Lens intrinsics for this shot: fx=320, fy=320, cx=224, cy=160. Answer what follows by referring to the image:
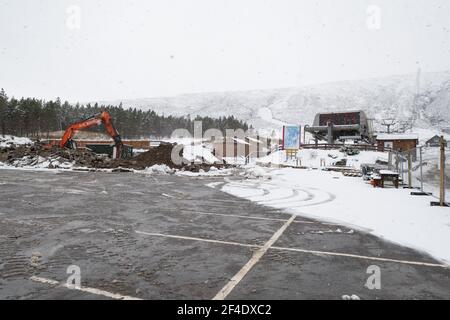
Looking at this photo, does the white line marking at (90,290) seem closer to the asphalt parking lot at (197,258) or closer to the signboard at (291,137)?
the asphalt parking lot at (197,258)

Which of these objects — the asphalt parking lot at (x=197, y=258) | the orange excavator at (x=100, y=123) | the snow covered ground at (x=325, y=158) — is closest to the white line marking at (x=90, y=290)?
the asphalt parking lot at (x=197, y=258)

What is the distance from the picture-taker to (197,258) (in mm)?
5121

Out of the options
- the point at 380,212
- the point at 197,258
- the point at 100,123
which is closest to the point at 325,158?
the point at 100,123

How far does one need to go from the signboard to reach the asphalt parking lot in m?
34.0

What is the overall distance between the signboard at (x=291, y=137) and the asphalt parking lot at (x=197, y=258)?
34.0 meters

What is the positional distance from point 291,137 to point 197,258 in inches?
1527

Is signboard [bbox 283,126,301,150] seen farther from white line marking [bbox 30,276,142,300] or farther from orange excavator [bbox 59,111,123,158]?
white line marking [bbox 30,276,142,300]

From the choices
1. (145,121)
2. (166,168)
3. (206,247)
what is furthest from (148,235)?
(145,121)

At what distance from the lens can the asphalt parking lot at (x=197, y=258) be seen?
A: 3.89 m

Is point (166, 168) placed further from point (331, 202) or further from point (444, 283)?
point (444, 283)

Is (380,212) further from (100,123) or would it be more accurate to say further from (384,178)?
(100,123)

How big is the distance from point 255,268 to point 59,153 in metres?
29.0
